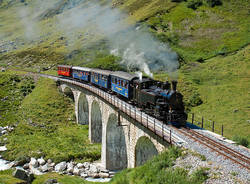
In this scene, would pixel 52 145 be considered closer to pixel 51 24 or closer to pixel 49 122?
pixel 49 122

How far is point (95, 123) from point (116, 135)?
8074 millimetres

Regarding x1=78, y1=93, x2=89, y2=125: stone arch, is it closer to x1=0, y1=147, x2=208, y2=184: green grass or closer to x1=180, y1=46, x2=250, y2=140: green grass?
x1=180, y1=46, x2=250, y2=140: green grass

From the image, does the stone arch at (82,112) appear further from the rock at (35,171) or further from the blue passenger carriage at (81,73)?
the rock at (35,171)

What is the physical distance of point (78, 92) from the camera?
4066 centimetres

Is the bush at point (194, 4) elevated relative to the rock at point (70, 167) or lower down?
elevated

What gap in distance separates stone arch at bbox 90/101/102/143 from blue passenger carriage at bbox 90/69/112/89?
10.7 feet

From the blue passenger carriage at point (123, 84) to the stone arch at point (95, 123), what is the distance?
590 cm

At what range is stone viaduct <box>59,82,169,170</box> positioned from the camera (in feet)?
59.5

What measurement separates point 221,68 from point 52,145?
3334 centimetres

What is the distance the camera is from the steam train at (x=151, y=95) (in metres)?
17.2

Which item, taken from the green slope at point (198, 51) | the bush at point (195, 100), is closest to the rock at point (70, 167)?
the green slope at point (198, 51)

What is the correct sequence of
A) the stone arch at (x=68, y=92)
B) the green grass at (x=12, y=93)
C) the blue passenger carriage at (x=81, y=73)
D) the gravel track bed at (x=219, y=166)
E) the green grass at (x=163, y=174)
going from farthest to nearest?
the stone arch at (x=68, y=92) < the blue passenger carriage at (x=81, y=73) < the green grass at (x=12, y=93) < the green grass at (x=163, y=174) < the gravel track bed at (x=219, y=166)

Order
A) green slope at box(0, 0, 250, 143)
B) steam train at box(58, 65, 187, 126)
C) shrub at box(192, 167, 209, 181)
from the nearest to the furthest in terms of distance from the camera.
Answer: shrub at box(192, 167, 209, 181) → steam train at box(58, 65, 187, 126) → green slope at box(0, 0, 250, 143)

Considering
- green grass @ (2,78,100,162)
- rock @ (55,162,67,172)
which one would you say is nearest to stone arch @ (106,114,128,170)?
green grass @ (2,78,100,162)
